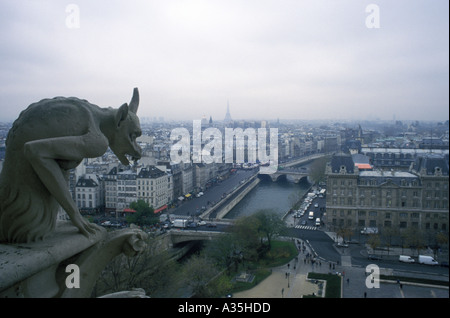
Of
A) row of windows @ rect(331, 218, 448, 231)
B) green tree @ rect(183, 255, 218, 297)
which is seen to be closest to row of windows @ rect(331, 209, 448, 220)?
row of windows @ rect(331, 218, 448, 231)

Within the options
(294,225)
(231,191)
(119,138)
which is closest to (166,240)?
(294,225)

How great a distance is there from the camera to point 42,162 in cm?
136

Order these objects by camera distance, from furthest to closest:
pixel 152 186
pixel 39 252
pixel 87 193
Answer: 1. pixel 152 186
2. pixel 87 193
3. pixel 39 252

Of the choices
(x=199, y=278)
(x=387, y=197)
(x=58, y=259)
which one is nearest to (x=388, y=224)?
(x=387, y=197)

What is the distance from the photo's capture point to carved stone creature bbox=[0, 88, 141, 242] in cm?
139

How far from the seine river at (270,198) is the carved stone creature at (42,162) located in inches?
525

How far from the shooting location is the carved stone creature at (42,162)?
4.58ft

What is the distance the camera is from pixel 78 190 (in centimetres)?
1556

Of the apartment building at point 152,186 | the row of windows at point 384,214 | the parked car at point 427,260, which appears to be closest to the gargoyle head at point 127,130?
the parked car at point 427,260

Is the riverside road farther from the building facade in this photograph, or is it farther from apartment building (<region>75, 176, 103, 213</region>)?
the building facade

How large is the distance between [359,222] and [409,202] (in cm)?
188

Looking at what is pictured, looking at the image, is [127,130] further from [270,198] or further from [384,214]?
[270,198]

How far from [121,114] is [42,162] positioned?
380 millimetres
